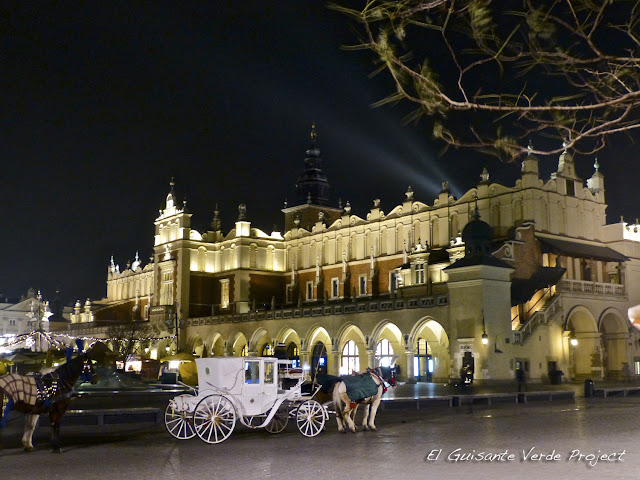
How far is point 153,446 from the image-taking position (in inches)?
534

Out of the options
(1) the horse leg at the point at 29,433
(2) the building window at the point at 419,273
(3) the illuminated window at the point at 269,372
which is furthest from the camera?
(2) the building window at the point at 419,273

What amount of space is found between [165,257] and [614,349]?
3899 centimetres

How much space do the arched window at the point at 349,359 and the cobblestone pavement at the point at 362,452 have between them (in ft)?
102

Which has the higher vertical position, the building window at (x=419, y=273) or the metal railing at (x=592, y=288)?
the building window at (x=419, y=273)

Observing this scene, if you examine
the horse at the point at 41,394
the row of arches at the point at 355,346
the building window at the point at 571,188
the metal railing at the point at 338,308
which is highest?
the building window at the point at 571,188

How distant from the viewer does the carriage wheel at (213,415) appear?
44.7ft

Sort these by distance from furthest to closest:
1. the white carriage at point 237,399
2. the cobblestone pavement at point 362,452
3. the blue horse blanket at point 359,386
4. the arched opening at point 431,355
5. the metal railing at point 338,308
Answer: the arched opening at point 431,355, the metal railing at point 338,308, the blue horse blanket at point 359,386, the white carriage at point 237,399, the cobblestone pavement at point 362,452

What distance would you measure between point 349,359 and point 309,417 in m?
35.0

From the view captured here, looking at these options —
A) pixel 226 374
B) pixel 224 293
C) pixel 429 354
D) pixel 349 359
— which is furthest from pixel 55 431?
pixel 224 293

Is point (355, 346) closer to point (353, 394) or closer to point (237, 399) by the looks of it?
point (353, 394)

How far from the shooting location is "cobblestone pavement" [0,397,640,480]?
10297 millimetres

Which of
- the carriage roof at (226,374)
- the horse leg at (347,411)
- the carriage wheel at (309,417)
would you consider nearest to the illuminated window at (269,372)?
the carriage roof at (226,374)

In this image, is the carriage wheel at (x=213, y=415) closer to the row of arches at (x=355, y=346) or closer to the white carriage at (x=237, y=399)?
the white carriage at (x=237, y=399)

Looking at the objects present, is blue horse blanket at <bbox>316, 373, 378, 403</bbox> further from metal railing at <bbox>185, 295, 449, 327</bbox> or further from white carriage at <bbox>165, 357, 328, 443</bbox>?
metal railing at <bbox>185, 295, 449, 327</bbox>
